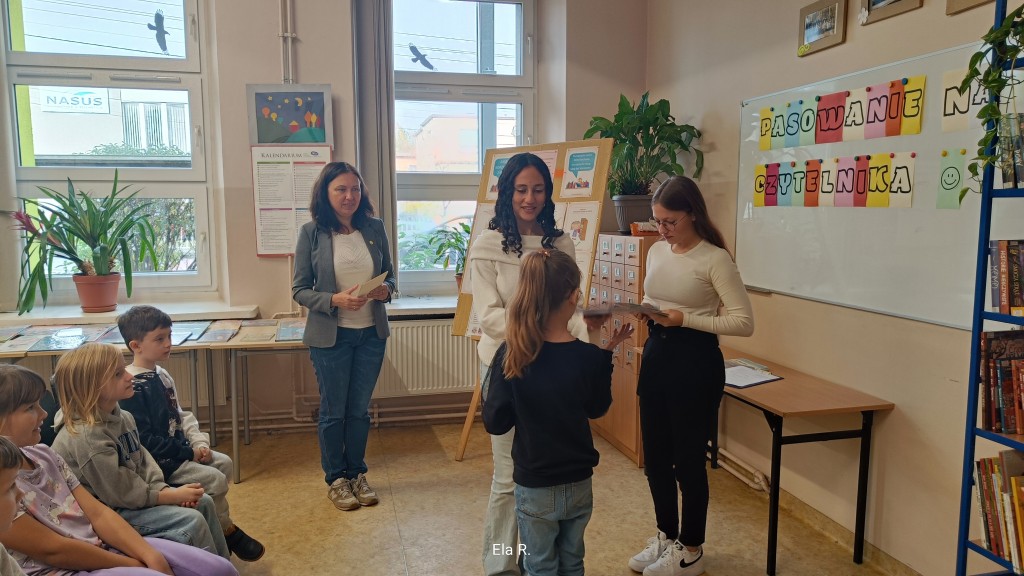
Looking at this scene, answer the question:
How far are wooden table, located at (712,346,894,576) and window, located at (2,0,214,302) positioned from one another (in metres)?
3.31

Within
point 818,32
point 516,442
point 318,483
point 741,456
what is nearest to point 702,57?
point 818,32

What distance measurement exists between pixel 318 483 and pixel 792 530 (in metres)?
2.18

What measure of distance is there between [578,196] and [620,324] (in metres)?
0.97

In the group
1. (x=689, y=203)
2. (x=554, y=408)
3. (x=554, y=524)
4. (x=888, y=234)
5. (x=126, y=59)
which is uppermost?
(x=126, y=59)

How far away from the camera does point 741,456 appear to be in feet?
11.4

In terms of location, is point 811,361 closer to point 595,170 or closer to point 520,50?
point 595,170

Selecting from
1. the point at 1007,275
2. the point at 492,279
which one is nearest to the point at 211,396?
the point at 492,279

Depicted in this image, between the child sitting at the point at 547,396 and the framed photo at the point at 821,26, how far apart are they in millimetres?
1741

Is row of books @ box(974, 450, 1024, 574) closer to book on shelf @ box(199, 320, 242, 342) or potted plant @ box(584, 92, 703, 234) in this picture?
potted plant @ box(584, 92, 703, 234)

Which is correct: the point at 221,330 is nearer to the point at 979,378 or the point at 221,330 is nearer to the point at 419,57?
the point at 419,57

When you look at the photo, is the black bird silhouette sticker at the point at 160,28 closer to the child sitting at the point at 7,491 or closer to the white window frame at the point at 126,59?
the white window frame at the point at 126,59

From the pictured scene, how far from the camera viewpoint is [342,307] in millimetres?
2957

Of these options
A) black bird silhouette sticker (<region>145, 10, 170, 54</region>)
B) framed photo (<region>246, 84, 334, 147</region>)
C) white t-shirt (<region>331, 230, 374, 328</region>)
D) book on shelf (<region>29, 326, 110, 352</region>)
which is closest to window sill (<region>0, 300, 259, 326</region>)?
book on shelf (<region>29, 326, 110, 352</region>)

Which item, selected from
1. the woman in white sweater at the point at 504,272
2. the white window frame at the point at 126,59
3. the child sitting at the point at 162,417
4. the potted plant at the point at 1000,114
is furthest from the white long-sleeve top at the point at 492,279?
the white window frame at the point at 126,59
